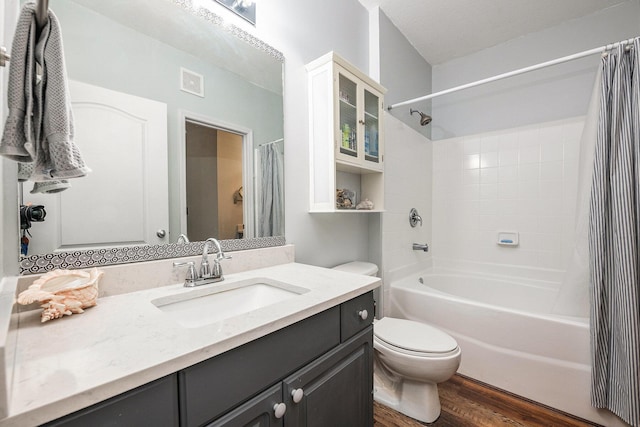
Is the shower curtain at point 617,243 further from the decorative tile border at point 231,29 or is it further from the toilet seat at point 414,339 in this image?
the decorative tile border at point 231,29

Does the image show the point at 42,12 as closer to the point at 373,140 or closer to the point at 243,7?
the point at 243,7

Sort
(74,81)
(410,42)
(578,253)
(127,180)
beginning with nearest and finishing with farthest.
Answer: (74,81) < (127,180) < (578,253) < (410,42)

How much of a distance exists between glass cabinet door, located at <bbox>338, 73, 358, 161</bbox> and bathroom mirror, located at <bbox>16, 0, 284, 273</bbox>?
0.45m

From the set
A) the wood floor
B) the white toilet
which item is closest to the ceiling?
the white toilet

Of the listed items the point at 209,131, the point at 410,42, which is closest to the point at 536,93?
the point at 410,42

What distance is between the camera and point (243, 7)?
1229 mm

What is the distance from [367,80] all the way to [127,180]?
138cm

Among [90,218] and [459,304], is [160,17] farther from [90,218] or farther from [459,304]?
[459,304]

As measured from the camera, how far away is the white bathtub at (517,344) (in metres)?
1.42

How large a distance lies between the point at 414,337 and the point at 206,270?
110cm

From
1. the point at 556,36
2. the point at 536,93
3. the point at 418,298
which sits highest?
the point at 556,36

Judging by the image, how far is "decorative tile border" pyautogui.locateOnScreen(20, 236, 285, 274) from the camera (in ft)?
2.47

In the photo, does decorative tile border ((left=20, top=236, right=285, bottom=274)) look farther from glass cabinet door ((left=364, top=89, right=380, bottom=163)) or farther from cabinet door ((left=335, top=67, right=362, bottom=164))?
glass cabinet door ((left=364, top=89, right=380, bottom=163))

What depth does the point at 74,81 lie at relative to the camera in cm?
81
